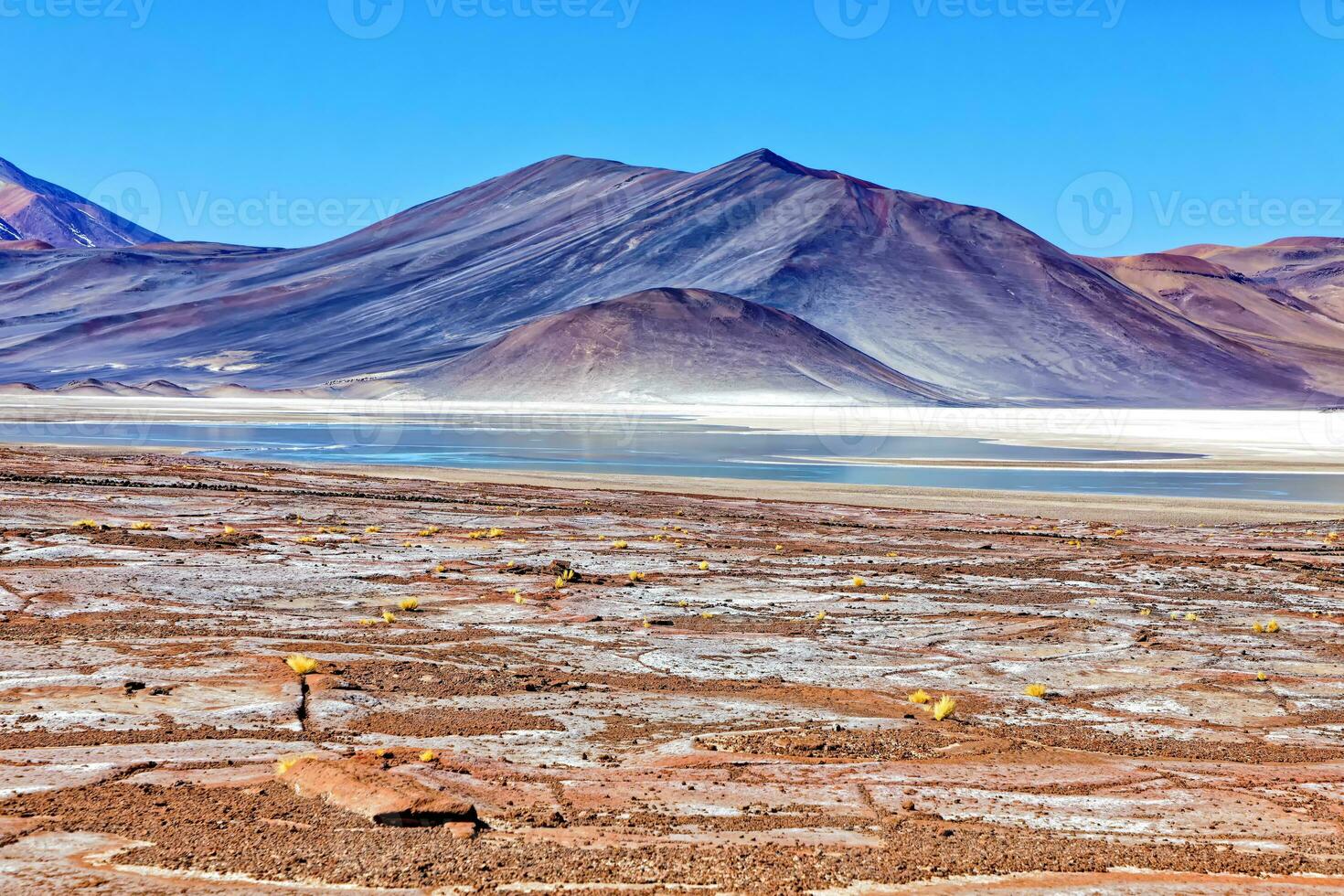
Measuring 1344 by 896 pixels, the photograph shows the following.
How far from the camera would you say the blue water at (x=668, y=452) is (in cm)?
2994

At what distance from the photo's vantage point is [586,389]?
10412 cm

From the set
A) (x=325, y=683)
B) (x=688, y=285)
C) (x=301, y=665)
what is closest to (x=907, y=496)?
(x=301, y=665)

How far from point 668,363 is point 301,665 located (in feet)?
326

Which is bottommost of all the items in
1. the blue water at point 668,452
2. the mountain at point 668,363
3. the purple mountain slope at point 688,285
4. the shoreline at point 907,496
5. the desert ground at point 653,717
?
the desert ground at point 653,717

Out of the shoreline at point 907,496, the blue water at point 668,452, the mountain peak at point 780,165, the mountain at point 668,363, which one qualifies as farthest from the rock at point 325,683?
the mountain peak at point 780,165

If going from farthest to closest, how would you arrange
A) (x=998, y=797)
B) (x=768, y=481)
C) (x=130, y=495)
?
(x=768, y=481)
(x=130, y=495)
(x=998, y=797)

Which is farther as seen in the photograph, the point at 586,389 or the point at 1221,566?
the point at 586,389

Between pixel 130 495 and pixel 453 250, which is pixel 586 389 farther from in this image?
pixel 130 495

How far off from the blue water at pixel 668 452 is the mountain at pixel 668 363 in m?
41.0

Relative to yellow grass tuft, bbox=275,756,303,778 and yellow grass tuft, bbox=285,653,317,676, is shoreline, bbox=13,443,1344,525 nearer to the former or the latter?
yellow grass tuft, bbox=285,653,317,676

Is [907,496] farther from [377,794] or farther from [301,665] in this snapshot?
[377,794]

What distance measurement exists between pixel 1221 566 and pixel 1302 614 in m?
3.23

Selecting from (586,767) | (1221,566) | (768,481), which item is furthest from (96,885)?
(768,481)

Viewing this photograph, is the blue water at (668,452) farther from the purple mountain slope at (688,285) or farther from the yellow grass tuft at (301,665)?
the purple mountain slope at (688,285)
